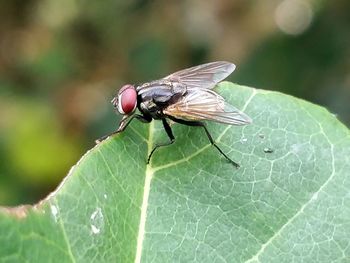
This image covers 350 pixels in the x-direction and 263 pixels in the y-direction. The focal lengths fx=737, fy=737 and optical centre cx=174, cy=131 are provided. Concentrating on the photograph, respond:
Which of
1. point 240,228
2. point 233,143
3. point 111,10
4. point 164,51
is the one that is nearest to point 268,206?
point 240,228

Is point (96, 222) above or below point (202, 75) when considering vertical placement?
above

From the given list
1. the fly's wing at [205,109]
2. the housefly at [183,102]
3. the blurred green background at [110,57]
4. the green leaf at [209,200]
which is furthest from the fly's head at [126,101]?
the blurred green background at [110,57]

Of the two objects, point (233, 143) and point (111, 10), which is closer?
point (233, 143)

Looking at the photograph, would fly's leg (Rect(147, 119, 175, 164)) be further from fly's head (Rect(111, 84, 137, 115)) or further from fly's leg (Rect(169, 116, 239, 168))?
fly's head (Rect(111, 84, 137, 115))

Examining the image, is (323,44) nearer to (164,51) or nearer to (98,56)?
(164,51)

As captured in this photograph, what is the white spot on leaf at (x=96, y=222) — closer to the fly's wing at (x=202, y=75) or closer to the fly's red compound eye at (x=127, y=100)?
→ the fly's red compound eye at (x=127, y=100)

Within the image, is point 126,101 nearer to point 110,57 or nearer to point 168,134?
point 168,134

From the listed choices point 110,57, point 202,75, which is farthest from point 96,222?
point 110,57

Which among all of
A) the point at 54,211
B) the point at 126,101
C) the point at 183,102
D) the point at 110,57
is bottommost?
the point at 110,57
